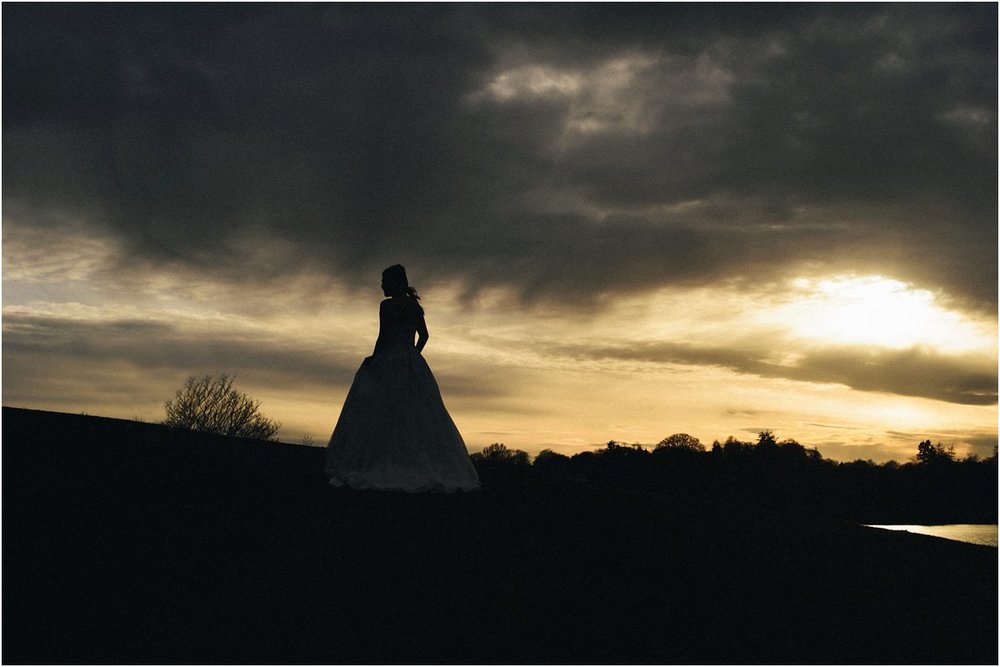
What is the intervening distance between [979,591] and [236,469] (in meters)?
15.5

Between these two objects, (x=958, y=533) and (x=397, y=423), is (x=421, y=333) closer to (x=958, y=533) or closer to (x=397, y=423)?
(x=397, y=423)

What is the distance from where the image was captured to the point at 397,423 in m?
16.0

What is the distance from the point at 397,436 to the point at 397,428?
172 millimetres

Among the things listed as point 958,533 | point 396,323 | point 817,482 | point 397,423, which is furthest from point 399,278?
point 817,482

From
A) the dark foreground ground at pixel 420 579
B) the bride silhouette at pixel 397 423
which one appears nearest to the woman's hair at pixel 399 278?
the bride silhouette at pixel 397 423

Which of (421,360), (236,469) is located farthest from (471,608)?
(236,469)

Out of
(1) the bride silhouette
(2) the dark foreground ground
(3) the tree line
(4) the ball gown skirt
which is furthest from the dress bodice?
(3) the tree line

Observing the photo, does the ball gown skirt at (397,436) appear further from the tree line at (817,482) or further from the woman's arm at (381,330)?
the tree line at (817,482)

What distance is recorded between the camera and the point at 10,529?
1211cm

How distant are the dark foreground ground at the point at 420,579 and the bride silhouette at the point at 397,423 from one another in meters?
0.73

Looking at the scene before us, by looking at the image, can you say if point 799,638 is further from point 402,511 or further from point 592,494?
point 592,494

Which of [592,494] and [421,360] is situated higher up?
[421,360]

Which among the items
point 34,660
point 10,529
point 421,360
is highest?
point 421,360

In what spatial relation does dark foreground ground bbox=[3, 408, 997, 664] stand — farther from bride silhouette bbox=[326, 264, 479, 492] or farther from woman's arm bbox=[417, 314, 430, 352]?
woman's arm bbox=[417, 314, 430, 352]
